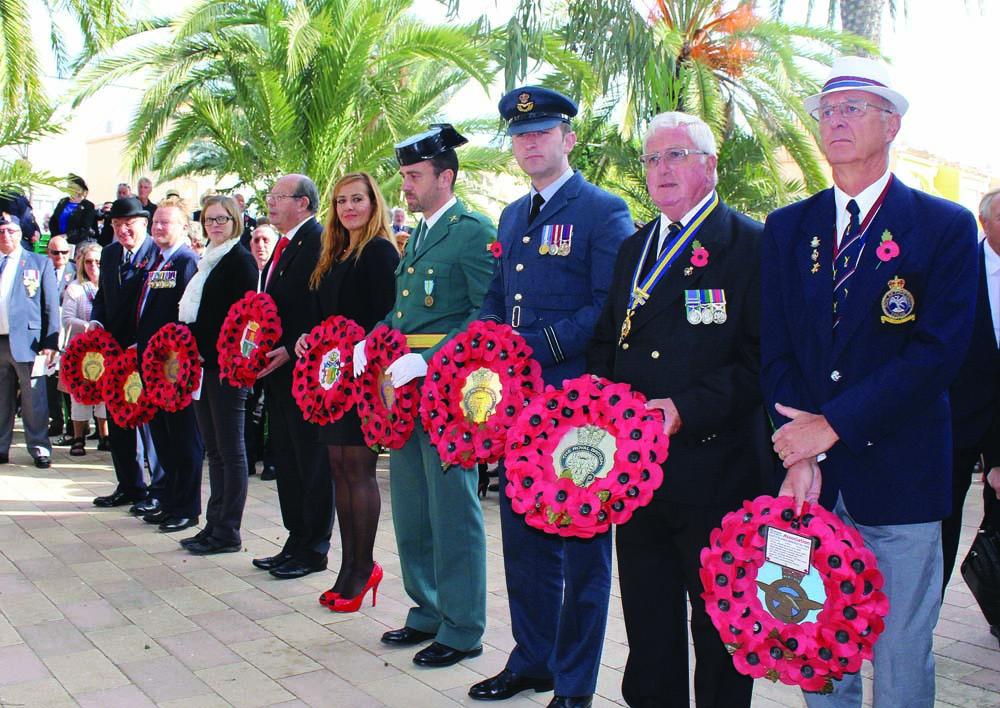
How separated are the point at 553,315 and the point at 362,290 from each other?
1.55 meters

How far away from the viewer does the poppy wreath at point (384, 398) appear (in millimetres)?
4254

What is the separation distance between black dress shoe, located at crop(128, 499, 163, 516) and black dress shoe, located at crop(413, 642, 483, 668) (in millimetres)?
Answer: 3470

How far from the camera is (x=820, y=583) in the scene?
8.08 ft

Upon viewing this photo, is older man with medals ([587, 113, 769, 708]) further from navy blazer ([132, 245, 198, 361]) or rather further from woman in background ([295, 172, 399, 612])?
navy blazer ([132, 245, 198, 361])

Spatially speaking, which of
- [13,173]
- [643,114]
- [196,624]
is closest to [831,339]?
[196,624]

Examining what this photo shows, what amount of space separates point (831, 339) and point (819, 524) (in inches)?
20.4

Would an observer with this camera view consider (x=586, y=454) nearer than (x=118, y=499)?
Yes

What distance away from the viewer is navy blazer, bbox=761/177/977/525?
2518 mm

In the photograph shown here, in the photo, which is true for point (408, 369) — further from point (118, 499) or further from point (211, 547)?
point (118, 499)

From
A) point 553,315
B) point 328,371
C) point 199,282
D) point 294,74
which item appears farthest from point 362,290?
point 294,74

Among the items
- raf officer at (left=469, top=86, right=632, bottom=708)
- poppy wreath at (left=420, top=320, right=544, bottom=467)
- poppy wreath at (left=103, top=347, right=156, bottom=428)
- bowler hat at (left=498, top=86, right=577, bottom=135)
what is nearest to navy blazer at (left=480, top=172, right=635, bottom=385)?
raf officer at (left=469, top=86, right=632, bottom=708)

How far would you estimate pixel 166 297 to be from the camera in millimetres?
6703

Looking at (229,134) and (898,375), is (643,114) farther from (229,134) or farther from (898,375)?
(229,134)

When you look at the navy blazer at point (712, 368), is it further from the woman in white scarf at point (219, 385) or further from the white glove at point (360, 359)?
the woman in white scarf at point (219, 385)
